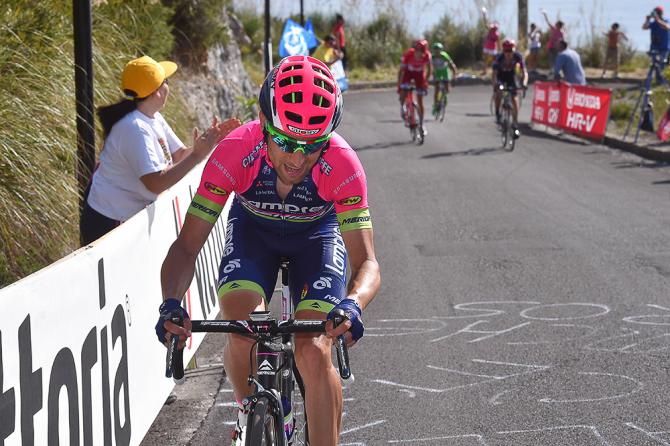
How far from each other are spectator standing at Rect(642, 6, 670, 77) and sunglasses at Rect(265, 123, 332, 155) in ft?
65.6

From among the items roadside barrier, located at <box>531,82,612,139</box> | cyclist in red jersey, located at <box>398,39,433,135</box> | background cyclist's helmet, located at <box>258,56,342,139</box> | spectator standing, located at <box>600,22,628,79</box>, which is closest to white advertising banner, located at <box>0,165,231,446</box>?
background cyclist's helmet, located at <box>258,56,342,139</box>

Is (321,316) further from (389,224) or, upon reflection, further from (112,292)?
(389,224)

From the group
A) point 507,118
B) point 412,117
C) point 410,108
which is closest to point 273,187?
point 507,118

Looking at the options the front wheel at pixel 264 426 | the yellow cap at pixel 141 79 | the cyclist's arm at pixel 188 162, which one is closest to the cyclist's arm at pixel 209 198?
Result: the front wheel at pixel 264 426

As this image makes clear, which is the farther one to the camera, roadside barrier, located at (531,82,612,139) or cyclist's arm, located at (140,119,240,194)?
roadside barrier, located at (531,82,612,139)

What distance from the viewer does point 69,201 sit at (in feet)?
28.3

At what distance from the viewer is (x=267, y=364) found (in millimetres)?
4230

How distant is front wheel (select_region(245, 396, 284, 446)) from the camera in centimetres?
391

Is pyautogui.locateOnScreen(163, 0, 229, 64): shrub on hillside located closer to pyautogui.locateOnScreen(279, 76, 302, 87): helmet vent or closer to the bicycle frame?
the bicycle frame

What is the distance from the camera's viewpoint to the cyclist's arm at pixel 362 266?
14.6 ft

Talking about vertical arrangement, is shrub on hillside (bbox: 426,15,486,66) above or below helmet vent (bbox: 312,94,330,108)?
above

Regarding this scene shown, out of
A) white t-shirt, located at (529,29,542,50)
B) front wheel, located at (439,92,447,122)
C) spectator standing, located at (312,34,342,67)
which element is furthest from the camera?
white t-shirt, located at (529,29,542,50)

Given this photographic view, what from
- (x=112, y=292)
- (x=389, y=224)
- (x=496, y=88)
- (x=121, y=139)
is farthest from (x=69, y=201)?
(x=496, y=88)

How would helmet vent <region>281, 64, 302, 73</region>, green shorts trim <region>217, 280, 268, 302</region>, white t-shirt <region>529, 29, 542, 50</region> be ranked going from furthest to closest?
white t-shirt <region>529, 29, 542, 50</region> → green shorts trim <region>217, 280, 268, 302</region> → helmet vent <region>281, 64, 302, 73</region>
